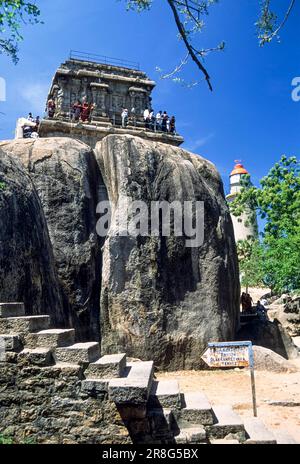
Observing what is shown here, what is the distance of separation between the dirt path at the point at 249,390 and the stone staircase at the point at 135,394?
2.06 meters

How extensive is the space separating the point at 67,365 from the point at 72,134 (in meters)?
19.6

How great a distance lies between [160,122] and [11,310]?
23.3m

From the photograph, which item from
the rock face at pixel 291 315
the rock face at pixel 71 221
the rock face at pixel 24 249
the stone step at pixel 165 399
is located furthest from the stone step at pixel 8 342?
the rock face at pixel 291 315

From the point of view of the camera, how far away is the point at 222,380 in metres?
10.5

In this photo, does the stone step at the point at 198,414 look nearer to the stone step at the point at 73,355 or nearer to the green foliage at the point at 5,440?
the stone step at the point at 73,355

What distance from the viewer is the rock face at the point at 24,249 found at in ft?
26.0

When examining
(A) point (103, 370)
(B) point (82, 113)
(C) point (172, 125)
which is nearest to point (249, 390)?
(A) point (103, 370)

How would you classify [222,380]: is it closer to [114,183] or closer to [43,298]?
[43,298]

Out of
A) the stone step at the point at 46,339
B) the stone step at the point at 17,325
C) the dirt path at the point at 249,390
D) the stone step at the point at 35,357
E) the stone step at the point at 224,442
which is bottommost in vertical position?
the dirt path at the point at 249,390

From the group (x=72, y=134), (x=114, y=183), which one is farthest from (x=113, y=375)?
(x=72, y=134)

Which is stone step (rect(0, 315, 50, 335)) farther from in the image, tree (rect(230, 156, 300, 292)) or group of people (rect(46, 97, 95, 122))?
group of people (rect(46, 97, 95, 122))

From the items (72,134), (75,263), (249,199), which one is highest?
(72,134)

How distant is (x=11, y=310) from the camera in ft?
17.5

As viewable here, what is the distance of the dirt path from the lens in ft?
23.8
